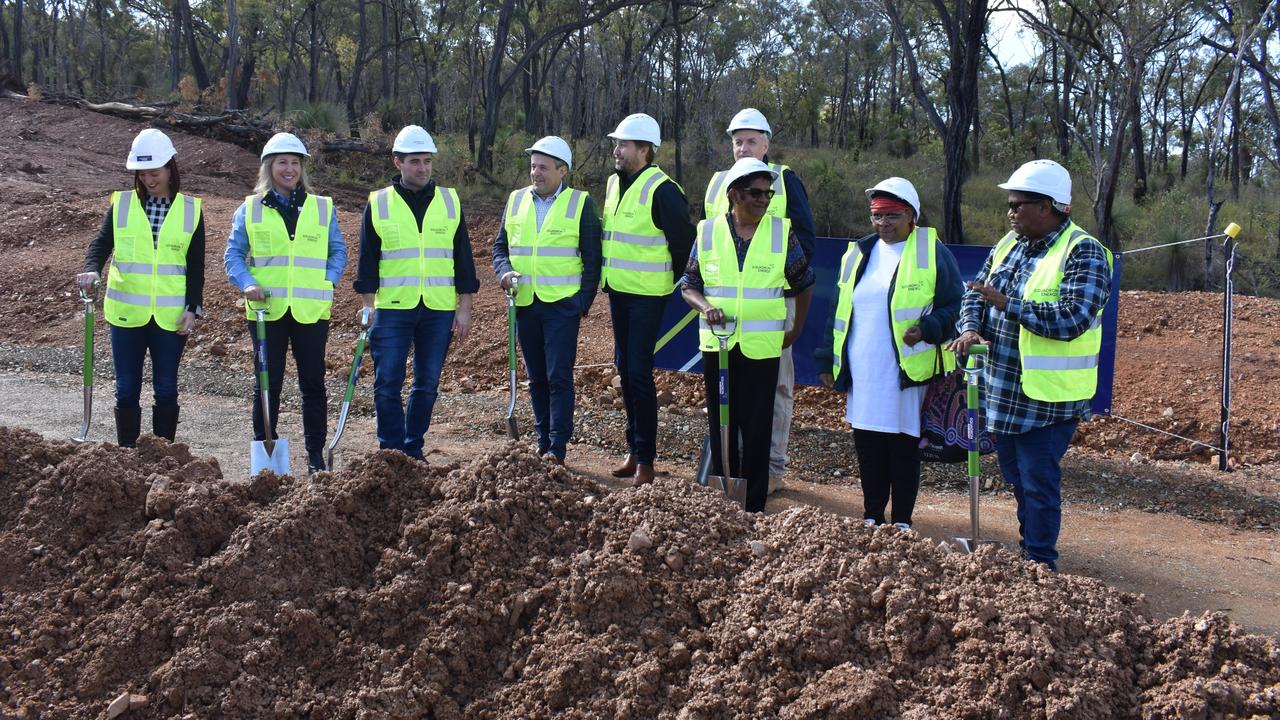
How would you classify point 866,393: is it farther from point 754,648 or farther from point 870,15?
point 870,15

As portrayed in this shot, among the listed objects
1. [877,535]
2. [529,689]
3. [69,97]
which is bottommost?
[529,689]

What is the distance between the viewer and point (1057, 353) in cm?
458

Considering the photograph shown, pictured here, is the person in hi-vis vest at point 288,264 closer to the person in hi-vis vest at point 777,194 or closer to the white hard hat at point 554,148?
the white hard hat at point 554,148

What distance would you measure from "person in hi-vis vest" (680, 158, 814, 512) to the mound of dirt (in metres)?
1.24

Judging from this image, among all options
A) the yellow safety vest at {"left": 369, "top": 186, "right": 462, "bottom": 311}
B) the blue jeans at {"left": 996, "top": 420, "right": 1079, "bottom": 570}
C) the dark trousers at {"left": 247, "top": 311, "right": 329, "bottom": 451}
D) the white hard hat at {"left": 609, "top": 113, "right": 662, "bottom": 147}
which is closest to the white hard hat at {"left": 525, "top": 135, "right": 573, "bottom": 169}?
the white hard hat at {"left": 609, "top": 113, "right": 662, "bottom": 147}

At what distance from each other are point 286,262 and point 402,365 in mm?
843

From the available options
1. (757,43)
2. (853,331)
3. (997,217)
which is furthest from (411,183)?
(757,43)

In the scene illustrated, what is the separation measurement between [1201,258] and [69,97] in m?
22.9

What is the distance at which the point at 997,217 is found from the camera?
72.1ft

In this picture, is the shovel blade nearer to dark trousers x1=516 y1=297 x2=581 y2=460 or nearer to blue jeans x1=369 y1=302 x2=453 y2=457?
blue jeans x1=369 y1=302 x2=453 y2=457

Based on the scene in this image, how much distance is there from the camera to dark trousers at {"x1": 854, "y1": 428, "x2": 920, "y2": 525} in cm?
517

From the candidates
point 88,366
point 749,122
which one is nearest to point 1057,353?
point 749,122

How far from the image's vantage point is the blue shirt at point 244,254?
586 cm

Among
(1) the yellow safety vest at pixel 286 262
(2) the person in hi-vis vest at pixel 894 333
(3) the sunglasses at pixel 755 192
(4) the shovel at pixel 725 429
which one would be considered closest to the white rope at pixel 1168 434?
(2) the person in hi-vis vest at pixel 894 333
